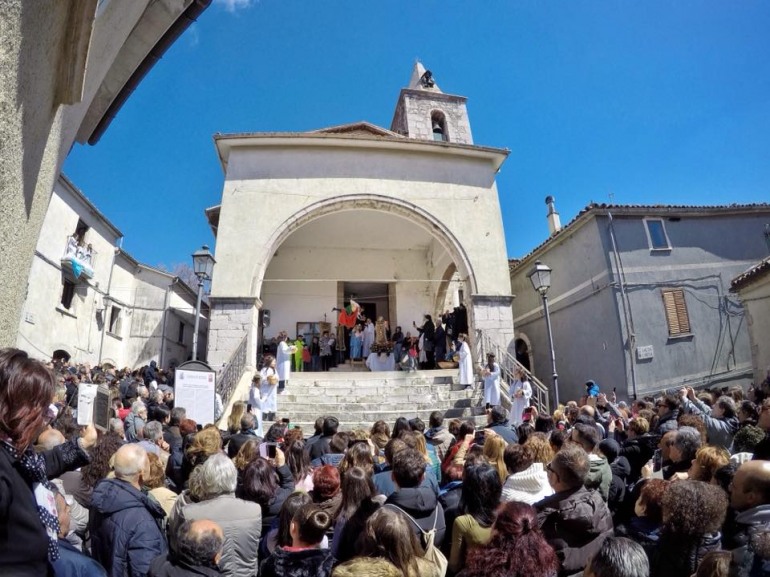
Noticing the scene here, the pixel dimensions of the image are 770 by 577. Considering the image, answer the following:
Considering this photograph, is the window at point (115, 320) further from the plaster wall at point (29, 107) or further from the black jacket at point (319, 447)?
the plaster wall at point (29, 107)

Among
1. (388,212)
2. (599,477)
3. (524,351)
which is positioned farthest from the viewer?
(524,351)

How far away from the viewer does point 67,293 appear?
1742 cm

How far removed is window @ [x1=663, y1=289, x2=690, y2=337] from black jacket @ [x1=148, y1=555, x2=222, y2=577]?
1515 cm

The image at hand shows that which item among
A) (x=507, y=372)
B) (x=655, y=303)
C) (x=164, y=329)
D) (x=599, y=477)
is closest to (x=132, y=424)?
(x=599, y=477)

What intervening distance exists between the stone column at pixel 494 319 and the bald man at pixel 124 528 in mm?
11569

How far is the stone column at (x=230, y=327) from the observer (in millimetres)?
12539

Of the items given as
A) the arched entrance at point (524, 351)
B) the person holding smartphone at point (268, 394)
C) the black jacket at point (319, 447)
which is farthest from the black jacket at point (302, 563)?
the arched entrance at point (524, 351)

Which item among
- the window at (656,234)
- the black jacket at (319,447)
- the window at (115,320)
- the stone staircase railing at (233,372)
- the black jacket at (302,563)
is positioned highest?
the window at (656,234)

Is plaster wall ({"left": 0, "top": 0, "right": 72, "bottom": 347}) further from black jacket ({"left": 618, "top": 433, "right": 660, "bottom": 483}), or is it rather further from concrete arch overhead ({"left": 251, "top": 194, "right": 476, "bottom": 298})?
concrete arch overhead ({"left": 251, "top": 194, "right": 476, "bottom": 298})

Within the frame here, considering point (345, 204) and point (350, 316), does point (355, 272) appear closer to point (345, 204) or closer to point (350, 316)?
point (350, 316)

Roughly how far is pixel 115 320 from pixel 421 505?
69.9ft

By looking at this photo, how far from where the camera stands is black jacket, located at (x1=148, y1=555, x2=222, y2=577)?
2096mm

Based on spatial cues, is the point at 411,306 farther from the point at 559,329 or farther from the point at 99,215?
the point at 99,215

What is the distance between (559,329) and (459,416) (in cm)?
819
